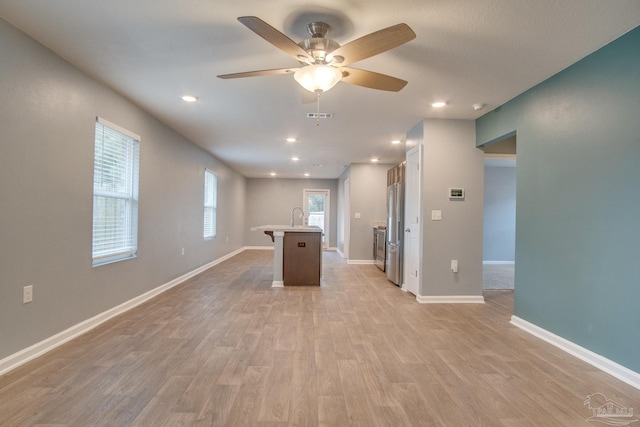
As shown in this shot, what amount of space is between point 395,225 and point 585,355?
9.95ft

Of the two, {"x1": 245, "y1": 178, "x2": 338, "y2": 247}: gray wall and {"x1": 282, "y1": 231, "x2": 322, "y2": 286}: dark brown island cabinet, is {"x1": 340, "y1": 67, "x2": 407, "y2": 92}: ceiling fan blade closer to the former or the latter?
{"x1": 282, "y1": 231, "x2": 322, "y2": 286}: dark brown island cabinet

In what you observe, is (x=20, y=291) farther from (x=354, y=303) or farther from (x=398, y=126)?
(x=398, y=126)

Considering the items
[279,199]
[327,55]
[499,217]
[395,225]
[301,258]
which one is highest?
[327,55]

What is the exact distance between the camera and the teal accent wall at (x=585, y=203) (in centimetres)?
223

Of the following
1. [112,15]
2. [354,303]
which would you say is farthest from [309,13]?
[354,303]

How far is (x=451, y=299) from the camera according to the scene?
4211 millimetres

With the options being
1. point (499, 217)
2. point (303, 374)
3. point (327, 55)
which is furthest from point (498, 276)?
point (327, 55)

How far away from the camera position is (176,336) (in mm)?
2852

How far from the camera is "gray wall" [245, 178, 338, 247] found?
10641mm

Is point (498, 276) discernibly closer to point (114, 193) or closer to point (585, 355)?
point (585, 355)

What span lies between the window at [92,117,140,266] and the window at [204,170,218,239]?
2718 mm

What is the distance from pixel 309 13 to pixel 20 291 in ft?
9.24

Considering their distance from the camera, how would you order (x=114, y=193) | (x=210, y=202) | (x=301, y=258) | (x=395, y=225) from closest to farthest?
(x=114, y=193)
(x=301, y=258)
(x=395, y=225)
(x=210, y=202)

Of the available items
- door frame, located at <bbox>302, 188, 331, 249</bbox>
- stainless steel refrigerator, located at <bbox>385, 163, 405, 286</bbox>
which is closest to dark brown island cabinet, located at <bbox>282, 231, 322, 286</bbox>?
stainless steel refrigerator, located at <bbox>385, 163, 405, 286</bbox>
